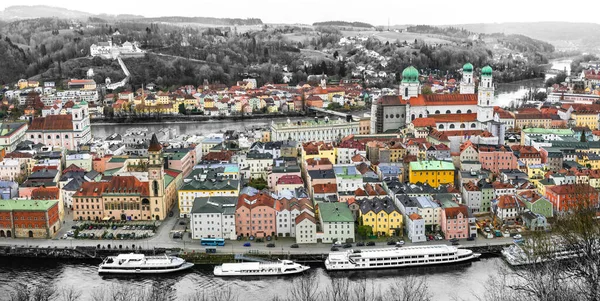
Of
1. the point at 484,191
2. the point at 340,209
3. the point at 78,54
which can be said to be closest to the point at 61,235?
the point at 340,209

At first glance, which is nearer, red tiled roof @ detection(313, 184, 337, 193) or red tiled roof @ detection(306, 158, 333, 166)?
red tiled roof @ detection(313, 184, 337, 193)

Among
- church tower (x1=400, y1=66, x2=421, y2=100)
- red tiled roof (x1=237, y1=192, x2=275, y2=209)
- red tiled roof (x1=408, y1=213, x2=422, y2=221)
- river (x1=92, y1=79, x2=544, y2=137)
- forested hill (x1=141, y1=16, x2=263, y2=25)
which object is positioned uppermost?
forested hill (x1=141, y1=16, x2=263, y2=25)

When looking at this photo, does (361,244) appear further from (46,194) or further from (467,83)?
(467,83)

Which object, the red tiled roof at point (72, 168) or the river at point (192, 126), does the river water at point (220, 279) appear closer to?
the red tiled roof at point (72, 168)

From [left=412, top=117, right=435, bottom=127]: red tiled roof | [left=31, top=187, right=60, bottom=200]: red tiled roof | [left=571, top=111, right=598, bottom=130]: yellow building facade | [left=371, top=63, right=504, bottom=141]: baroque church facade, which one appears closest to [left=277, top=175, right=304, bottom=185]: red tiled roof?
[left=31, top=187, right=60, bottom=200]: red tiled roof

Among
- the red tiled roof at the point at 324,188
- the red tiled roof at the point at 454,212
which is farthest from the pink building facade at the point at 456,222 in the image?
the red tiled roof at the point at 324,188

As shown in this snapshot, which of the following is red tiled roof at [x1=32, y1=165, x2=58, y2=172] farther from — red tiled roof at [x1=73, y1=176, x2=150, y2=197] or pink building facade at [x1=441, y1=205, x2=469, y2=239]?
pink building facade at [x1=441, y1=205, x2=469, y2=239]

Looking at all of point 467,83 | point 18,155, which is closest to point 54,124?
point 18,155

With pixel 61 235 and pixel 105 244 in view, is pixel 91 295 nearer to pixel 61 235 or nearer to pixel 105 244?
pixel 105 244
